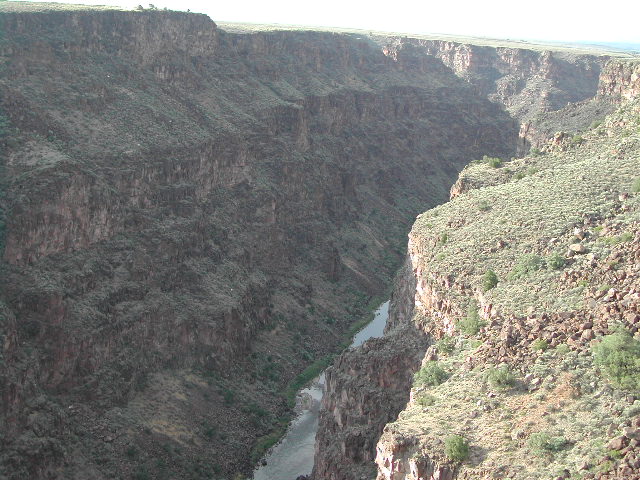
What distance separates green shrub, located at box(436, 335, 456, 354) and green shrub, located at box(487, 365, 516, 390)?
7209 millimetres

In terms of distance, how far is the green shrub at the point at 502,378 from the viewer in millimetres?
41469

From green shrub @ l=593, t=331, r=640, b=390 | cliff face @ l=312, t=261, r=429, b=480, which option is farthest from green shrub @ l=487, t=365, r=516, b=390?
cliff face @ l=312, t=261, r=429, b=480

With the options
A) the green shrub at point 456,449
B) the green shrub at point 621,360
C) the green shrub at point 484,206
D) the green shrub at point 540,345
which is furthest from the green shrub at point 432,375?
the green shrub at point 484,206

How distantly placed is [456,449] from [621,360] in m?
7.72

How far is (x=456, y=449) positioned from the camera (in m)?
37.9

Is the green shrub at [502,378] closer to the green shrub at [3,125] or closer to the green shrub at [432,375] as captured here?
the green shrub at [432,375]

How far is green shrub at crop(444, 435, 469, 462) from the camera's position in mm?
37875

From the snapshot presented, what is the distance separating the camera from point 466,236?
59.7 metres

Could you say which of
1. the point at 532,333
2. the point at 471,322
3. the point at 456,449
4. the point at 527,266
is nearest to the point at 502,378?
the point at 532,333

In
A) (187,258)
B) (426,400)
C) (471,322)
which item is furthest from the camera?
(187,258)

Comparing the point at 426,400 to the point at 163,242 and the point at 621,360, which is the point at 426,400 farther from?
the point at 163,242

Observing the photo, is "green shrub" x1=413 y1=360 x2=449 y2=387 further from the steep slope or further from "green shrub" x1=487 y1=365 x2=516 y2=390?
"green shrub" x1=487 y1=365 x2=516 y2=390

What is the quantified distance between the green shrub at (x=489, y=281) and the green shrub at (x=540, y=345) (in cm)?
836

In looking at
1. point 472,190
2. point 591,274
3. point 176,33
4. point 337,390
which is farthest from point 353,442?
point 176,33
